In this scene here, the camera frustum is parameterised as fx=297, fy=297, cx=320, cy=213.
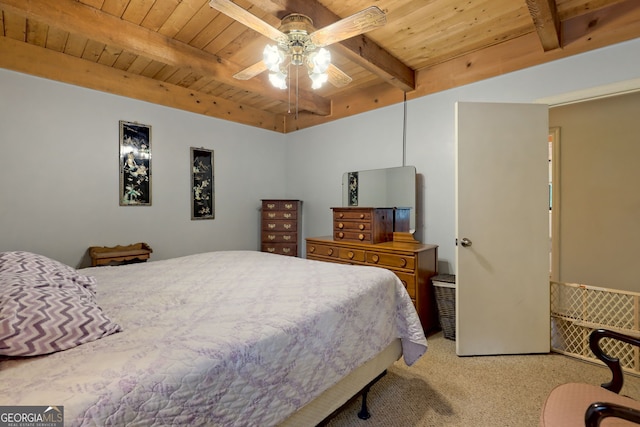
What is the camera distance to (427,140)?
3143 mm

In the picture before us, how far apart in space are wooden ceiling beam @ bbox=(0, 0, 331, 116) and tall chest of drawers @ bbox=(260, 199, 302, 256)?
1497 millimetres

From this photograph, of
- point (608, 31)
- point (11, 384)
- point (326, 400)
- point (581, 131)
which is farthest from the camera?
point (581, 131)

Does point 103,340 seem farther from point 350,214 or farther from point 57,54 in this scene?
point 57,54

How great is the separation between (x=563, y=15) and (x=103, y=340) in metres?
3.44

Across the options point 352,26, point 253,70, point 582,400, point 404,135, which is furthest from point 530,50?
point 582,400

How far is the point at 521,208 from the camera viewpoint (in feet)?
7.97

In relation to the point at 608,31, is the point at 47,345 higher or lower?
lower

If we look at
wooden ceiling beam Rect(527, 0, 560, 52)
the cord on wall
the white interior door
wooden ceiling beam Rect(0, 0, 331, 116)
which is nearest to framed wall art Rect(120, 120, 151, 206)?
wooden ceiling beam Rect(0, 0, 331, 116)

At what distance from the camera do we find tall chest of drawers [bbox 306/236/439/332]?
2.66m

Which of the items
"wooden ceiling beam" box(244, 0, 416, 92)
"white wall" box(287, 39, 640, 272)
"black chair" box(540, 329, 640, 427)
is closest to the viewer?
"black chair" box(540, 329, 640, 427)

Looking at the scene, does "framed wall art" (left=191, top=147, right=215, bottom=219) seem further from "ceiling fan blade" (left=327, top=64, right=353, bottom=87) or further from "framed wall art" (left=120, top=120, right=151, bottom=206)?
"ceiling fan blade" (left=327, top=64, right=353, bottom=87)

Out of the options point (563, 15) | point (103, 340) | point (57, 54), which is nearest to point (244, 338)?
point (103, 340)

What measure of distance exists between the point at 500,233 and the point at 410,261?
2.48ft

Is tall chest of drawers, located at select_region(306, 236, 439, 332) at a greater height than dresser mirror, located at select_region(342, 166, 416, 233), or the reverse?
dresser mirror, located at select_region(342, 166, 416, 233)
